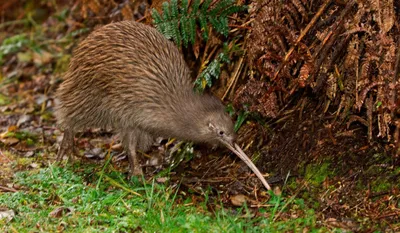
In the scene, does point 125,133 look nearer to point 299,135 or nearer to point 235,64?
point 235,64

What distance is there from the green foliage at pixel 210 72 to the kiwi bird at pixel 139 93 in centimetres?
6

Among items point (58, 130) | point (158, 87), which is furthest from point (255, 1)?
point (58, 130)

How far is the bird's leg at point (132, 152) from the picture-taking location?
466 cm

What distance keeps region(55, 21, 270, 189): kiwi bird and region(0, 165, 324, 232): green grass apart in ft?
1.18

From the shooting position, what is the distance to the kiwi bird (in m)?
4.44

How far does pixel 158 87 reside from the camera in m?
4.50

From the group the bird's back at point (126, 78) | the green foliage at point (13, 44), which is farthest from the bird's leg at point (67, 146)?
the green foliage at point (13, 44)

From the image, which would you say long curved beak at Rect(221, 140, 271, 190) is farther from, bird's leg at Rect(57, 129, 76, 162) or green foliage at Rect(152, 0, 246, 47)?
bird's leg at Rect(57, 129, 76, 162)

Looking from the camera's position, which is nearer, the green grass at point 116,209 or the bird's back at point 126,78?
the green grass at point 116,209

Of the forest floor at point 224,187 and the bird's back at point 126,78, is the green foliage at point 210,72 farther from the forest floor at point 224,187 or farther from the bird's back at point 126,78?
the forest floor at point 224,187

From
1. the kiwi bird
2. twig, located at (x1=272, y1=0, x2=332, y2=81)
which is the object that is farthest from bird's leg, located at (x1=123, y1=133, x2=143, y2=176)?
twig, located at (x1=272, y1=0, x2=332, y2=81)

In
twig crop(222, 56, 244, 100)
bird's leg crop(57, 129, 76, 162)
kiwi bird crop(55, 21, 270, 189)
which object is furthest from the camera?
bird's leg crop(57, 129, 76, 162)

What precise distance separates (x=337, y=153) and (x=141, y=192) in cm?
121

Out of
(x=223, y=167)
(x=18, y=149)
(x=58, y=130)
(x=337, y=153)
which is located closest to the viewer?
(x=337, y=153)
